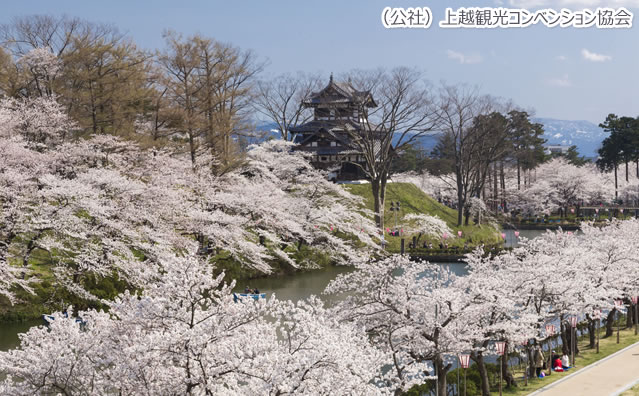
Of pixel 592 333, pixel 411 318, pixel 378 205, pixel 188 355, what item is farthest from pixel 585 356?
pixel 378 205

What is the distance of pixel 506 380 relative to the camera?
1798cm

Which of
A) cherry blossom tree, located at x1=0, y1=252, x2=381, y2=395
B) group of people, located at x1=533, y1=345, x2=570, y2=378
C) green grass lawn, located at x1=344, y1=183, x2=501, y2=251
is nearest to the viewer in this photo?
cherry blossom tree, located at x1=0, y1=252, x2=381, y2=395

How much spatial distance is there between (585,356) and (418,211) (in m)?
32.8

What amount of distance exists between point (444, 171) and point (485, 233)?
83.4 feet

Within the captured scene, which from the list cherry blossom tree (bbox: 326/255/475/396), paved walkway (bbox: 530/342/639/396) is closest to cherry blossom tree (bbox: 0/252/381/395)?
cherry blossom tree (bbox: 326/255/475/396)

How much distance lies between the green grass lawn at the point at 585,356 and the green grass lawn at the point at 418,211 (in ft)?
72.1

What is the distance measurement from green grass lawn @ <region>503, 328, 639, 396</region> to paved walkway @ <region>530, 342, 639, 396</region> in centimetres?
46

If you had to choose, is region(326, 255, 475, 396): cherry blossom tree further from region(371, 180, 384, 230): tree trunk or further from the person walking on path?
region(371, 180, 384, 230): tree trunk

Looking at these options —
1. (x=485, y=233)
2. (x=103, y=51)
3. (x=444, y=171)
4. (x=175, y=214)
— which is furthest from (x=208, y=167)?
(x=444, y=171)

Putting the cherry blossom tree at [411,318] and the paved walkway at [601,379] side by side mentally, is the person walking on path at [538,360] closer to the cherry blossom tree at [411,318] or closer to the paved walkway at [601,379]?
the paved walkway at [601,379]

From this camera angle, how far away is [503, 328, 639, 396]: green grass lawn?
56.6 ft

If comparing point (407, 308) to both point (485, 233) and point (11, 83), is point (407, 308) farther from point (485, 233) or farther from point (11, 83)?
point (485, 233)

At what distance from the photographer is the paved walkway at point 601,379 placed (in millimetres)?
16141

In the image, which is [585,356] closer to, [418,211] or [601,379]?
[601,379]
